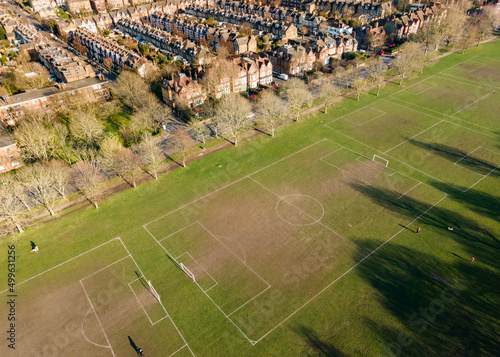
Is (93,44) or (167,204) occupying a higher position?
(93,44)

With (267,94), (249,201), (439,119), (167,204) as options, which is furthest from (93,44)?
(439,119)

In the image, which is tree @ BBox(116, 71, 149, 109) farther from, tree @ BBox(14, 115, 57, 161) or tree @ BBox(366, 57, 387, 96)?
tree @ BBox(366, 57, 387, 96)

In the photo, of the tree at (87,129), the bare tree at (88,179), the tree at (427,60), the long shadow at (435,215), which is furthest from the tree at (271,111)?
the tree at (427,60)

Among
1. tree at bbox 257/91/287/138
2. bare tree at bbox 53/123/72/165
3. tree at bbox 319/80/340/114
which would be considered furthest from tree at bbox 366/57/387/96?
bare tree at bbox 53/123/72/165

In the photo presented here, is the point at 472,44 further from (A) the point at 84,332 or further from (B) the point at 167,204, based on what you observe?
(A) the point at 84,332

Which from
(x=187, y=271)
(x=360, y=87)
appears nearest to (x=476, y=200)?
(x=360, y=87)

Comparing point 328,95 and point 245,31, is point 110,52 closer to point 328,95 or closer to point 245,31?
point 245,31
